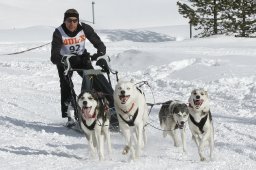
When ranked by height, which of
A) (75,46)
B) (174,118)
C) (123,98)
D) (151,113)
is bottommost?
(151,113)

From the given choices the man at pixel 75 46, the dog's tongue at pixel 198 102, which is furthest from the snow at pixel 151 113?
the man at pixel 75 46

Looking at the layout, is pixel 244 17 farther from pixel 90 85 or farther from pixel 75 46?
pixel 90 85

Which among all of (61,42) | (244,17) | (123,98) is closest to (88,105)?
(123,98)

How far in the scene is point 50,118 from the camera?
8766 mm

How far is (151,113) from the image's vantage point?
877cm

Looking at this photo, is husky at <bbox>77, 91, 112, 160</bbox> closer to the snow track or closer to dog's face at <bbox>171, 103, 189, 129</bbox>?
the snow track

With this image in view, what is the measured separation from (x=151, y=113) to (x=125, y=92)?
3330mm

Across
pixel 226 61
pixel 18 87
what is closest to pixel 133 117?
pixel 18 87

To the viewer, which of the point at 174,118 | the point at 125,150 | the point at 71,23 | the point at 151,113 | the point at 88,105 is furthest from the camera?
the point at 151,113

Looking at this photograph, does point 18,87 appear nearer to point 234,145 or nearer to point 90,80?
point 90,80

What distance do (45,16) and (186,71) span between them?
37858mm

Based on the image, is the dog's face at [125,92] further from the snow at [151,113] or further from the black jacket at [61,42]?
the black jacket at [61,42]

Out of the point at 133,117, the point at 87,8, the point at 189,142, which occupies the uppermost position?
the point at 87,8

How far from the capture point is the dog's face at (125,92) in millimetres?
5493
